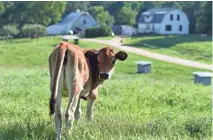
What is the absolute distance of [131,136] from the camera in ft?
21.2

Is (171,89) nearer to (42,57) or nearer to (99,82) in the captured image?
(99,82)

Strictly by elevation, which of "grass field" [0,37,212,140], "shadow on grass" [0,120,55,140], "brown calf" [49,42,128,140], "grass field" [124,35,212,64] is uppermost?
"brown calf" [49,42,128,140]

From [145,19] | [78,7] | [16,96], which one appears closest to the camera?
[16,96]

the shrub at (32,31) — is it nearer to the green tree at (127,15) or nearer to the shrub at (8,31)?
the shrub at (8,31)

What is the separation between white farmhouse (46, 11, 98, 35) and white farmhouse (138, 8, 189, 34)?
937 cm

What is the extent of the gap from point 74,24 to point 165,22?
1653cm

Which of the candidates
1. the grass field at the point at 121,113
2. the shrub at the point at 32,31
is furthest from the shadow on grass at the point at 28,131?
the shrub at the point at 32,31

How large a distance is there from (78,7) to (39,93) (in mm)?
88845

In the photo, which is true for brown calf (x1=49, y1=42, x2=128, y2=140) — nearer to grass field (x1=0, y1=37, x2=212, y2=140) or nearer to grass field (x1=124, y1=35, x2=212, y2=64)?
grass field (x1=0, y1=37, x2=212, y2=140)

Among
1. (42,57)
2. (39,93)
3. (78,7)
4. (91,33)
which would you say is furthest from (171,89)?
(78,7)

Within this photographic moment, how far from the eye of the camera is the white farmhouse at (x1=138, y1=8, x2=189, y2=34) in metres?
80.3

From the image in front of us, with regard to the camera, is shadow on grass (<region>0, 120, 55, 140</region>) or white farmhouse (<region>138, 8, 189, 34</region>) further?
white farmhouse (<region>138, 8, 189, 34</region>)

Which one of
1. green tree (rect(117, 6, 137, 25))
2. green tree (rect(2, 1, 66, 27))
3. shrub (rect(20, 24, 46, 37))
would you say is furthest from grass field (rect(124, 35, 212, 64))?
green tree (rect(117, 6, 137, 25))

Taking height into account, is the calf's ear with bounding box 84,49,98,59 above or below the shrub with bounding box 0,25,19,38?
above
